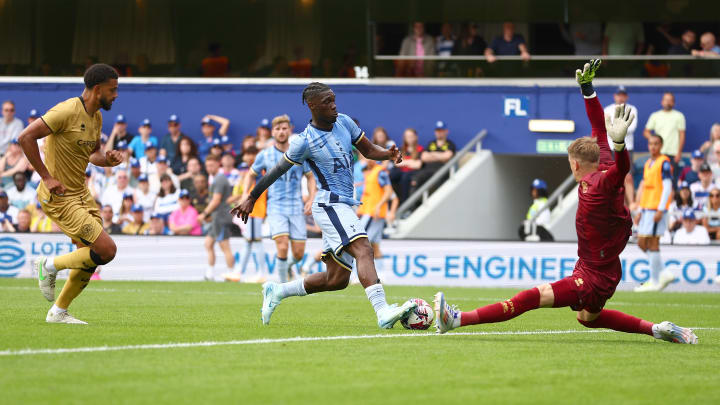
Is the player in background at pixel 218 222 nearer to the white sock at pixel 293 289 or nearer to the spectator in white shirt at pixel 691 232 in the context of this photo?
the spectator in white shirt at pixel 691 232

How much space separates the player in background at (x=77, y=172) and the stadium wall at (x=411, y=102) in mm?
16314

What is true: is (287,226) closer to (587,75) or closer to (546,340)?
(546,340)

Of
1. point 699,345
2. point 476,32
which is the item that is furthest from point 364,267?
point 476,32

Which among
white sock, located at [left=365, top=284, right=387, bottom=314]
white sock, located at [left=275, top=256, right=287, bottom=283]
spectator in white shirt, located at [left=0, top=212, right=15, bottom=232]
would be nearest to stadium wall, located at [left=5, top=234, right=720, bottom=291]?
spectator in white shirt, located at [left=0, top=212, right=15, bottom=232]

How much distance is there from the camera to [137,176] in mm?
25312

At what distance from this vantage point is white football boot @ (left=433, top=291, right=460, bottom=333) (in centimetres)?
887

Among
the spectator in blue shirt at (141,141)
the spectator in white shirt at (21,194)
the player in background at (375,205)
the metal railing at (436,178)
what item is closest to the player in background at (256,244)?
the player in background at (375,205)

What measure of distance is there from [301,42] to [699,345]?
65.4ft

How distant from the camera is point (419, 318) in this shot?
31.7 ft

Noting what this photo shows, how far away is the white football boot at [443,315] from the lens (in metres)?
8.87

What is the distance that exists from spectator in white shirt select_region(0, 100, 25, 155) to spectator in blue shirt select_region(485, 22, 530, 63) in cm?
1077

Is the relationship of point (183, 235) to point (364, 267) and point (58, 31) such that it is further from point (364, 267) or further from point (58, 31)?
point (364, 267)

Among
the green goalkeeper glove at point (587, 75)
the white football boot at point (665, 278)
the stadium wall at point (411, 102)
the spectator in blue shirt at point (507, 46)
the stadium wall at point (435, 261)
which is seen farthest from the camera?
the spectator in blue shirt at point (507, 46)

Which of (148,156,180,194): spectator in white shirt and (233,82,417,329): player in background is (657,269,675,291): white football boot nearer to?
(233,82,417,329): player in background
